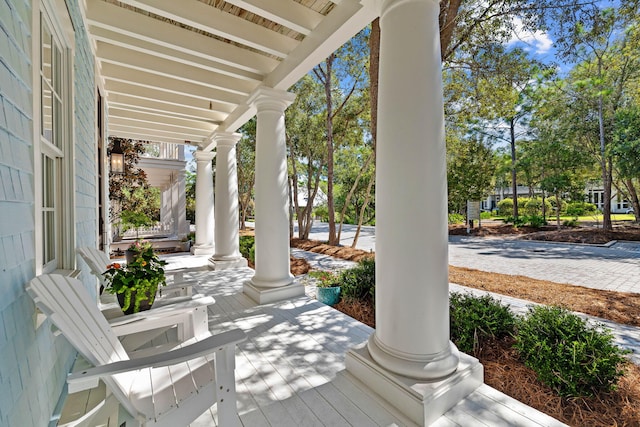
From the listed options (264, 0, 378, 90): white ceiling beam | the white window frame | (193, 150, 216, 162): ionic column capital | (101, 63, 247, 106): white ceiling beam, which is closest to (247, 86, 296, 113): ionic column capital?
(264, 0, 378, 90): white ceiling beam

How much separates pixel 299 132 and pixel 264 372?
385 inches

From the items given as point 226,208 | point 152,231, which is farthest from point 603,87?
point 152,231

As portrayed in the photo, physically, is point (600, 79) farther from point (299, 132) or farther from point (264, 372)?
point (264, 372)

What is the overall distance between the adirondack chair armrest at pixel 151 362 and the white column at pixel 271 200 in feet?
8.70

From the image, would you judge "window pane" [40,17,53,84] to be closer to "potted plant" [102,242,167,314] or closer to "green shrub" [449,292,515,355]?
"potted plant" [102,242,167,314]

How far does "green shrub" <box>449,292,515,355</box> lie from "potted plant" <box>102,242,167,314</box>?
285 cm

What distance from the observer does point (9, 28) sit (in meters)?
1.28

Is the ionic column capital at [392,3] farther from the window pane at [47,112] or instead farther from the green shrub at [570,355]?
the green shrub at [570,355]

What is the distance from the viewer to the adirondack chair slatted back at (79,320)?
1394 millimetres

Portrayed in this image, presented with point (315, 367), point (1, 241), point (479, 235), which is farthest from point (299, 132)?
point (479, 235)

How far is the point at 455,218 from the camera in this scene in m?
20.9

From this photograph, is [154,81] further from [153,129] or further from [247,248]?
[247,248]

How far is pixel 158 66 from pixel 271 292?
3481mm

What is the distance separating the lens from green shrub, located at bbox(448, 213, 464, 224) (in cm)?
2079
